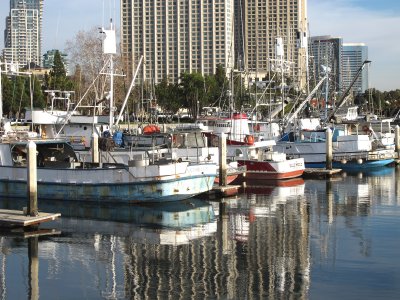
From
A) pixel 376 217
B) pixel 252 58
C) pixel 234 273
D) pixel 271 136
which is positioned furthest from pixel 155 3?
pixel 234 273

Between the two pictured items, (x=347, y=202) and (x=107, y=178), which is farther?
(x=347, y=202)

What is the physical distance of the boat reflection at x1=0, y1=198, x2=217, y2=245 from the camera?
84.1ft

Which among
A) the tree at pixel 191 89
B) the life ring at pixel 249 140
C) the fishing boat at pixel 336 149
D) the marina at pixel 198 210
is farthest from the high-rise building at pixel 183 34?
the life ring at pixel 249 140

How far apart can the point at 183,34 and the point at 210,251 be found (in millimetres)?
137296

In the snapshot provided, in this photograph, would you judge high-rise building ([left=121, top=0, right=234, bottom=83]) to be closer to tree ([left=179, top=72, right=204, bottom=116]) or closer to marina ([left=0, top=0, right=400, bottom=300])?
tree ([left=179, top=72, right=204, bottom=116])

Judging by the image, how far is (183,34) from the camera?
15638 centimetres

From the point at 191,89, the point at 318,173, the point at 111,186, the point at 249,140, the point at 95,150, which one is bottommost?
the point at 318,173

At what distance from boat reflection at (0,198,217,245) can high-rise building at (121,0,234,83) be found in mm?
114854

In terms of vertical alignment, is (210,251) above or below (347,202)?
below

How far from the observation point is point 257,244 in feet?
76.9

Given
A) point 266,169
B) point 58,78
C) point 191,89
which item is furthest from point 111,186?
point 191,89

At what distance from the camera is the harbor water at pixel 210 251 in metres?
18.1

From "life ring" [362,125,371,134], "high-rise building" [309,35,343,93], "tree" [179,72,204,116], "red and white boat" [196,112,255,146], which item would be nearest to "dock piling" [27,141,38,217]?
"red and white boat" [196,112,255,146]

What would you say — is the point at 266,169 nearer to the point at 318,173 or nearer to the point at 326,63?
the point at 318,173
